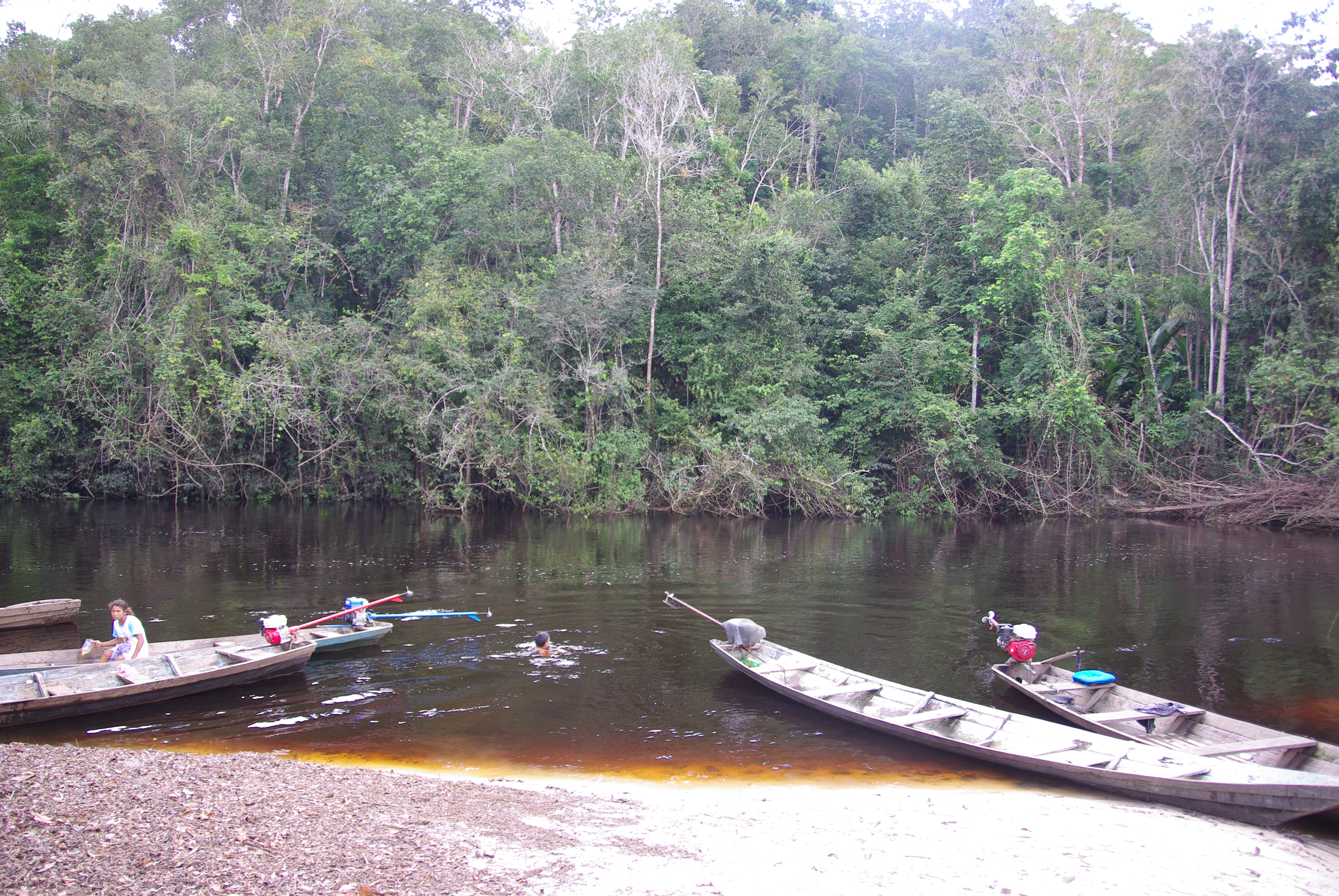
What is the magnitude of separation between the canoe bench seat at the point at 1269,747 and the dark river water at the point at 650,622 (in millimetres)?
1993

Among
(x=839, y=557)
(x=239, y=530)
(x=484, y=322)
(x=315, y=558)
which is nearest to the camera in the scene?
(x=315, y=558)

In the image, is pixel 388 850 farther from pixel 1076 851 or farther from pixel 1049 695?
pixel 1049 695

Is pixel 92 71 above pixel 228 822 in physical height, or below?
above

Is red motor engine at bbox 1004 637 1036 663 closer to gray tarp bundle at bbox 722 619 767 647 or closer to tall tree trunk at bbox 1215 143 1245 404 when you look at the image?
gray tarp bundle at bbox 722 619 767 647

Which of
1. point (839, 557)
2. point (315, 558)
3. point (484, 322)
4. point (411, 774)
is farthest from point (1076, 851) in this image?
point (484, 322)

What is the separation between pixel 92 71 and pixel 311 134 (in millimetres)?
8364

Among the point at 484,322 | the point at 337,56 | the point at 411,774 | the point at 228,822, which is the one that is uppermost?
the point at 337,56

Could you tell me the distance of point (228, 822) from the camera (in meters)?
5.73

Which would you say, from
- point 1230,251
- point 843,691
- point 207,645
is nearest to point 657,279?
point 1230,251

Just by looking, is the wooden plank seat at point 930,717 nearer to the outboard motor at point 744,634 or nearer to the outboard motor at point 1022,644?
the outboard motor at point 1022,644

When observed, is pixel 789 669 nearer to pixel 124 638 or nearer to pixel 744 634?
pixel 744 634

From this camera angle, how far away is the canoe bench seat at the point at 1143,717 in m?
8.63

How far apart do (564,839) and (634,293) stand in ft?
81.8

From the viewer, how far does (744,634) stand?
37.4 ft
